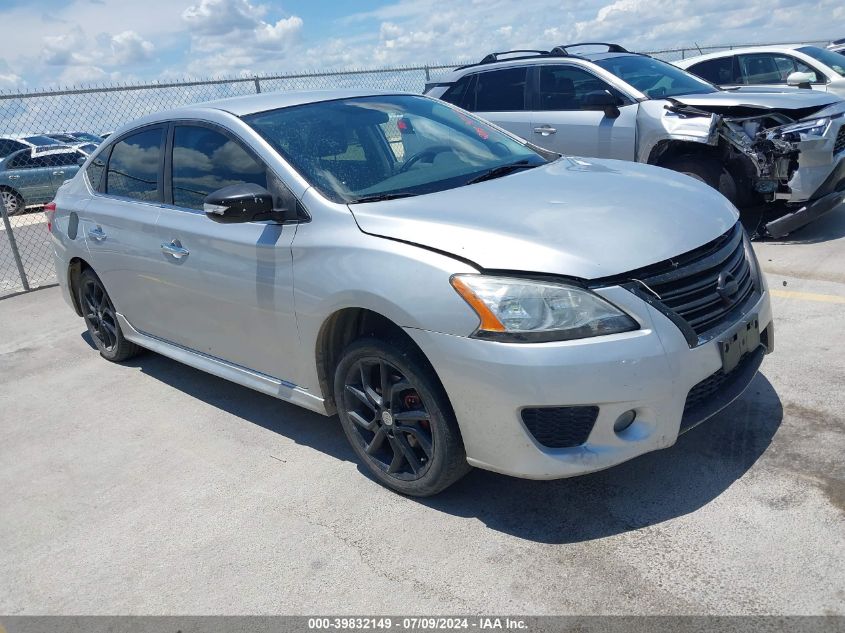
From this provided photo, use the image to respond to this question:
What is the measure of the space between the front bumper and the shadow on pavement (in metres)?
0.32

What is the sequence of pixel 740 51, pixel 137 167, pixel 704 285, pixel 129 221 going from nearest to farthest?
pixel 704 285
pixel 129 221
pixel 137 167
pixel 740 51

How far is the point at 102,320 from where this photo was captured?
18.1ft

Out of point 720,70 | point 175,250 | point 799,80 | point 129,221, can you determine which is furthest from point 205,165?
point 720,70

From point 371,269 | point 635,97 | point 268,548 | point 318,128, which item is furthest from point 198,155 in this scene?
point 635,97

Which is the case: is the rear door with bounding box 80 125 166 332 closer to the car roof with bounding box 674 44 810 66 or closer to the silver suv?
the silver suv

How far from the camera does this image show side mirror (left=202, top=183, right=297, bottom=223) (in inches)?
138

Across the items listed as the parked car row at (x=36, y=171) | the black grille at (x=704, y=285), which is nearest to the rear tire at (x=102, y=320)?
the black grille at (x=704, y=285)

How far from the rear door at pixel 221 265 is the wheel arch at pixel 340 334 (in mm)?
174

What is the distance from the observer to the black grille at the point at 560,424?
2832mm

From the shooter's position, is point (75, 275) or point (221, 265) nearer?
point (221, 265)

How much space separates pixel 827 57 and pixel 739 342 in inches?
378

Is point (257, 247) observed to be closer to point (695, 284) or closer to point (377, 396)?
point (377, 396)

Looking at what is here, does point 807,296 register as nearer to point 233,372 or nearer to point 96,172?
point 233,372

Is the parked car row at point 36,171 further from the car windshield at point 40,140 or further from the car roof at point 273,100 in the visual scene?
the car roof at point 273,100
